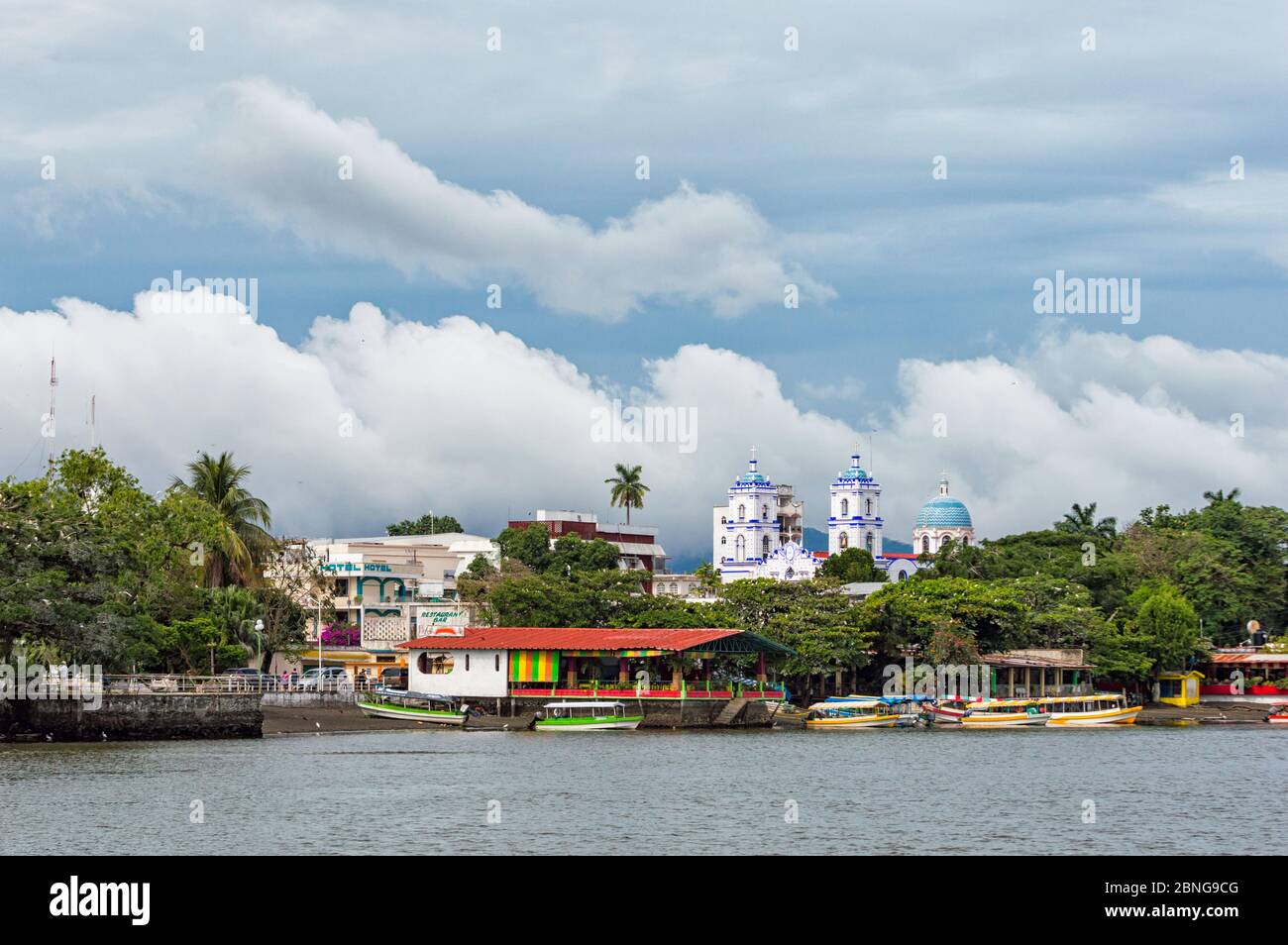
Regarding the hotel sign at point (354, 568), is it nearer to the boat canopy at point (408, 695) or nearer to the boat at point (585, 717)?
the boat canopy at point (408, 695)

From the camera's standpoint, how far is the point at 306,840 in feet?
92.9

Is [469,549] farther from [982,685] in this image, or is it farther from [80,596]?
[80,596]

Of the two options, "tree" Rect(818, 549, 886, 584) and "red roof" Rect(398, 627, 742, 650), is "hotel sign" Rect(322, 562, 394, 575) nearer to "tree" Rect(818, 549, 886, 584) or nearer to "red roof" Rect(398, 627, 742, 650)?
"red roof" Rect(398, 627, 742, 650)

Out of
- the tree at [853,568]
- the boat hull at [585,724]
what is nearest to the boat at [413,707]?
the boat hull at [585,724]

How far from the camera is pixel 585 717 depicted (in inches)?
2490

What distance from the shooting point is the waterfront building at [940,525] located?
456 feet

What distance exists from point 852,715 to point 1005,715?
8.03 meters

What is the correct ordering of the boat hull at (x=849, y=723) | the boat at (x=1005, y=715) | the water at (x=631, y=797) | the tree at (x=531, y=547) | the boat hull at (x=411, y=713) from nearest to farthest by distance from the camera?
1. the water at (x=631, y=797)
2. the boat hull at (x=411, y=713)
3. the boat hull at (x=849, y=723)
4. the boat at (x=1005, y=715)
5. the tree at (x=531, y=547)

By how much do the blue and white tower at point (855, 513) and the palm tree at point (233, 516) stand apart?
3141 inches

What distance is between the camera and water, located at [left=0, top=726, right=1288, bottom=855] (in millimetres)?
28766

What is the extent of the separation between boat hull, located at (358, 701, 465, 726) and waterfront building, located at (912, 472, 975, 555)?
81.7 m

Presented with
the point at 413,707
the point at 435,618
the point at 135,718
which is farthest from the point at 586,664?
the point at 135,718
